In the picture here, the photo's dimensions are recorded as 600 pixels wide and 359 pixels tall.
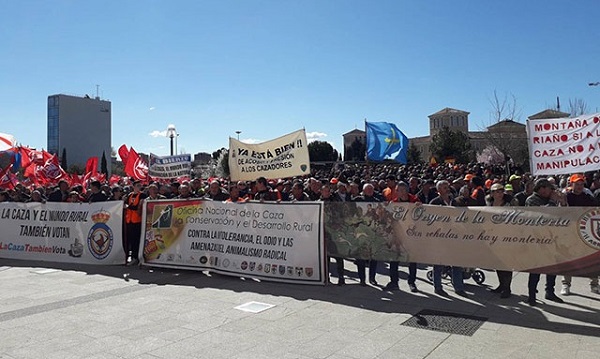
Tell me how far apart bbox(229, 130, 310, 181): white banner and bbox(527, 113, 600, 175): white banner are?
421 centimetres

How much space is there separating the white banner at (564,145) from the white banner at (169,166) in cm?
941

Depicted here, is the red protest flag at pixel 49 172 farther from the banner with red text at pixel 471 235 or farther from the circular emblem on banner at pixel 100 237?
the banner with red text at pixel 471 235

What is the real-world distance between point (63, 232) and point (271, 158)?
16.1 ft

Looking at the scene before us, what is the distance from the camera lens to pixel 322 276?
8.16m

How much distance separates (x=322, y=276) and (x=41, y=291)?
4.58 metres

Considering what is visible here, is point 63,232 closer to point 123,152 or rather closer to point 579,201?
point 123,152

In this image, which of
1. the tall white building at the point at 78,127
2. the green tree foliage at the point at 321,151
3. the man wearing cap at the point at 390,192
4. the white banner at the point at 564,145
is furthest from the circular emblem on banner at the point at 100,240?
the tall white building at the point at 78,127

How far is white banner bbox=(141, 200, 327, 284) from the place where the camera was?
828 centimetres

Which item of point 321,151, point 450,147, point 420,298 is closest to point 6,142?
point 420,298

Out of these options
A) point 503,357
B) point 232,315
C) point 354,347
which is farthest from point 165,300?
point 503,357

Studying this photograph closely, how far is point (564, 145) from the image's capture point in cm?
791

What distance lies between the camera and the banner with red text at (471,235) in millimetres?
6391

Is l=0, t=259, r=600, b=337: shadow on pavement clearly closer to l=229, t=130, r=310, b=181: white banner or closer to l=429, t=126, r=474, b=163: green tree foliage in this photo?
l=229, t=130, r=310, b=181: white banner

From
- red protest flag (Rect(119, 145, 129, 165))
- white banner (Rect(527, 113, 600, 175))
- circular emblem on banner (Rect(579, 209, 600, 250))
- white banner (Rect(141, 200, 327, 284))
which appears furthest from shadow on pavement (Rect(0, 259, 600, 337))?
red protest flag (Rect(119, 145, 129, 165))
